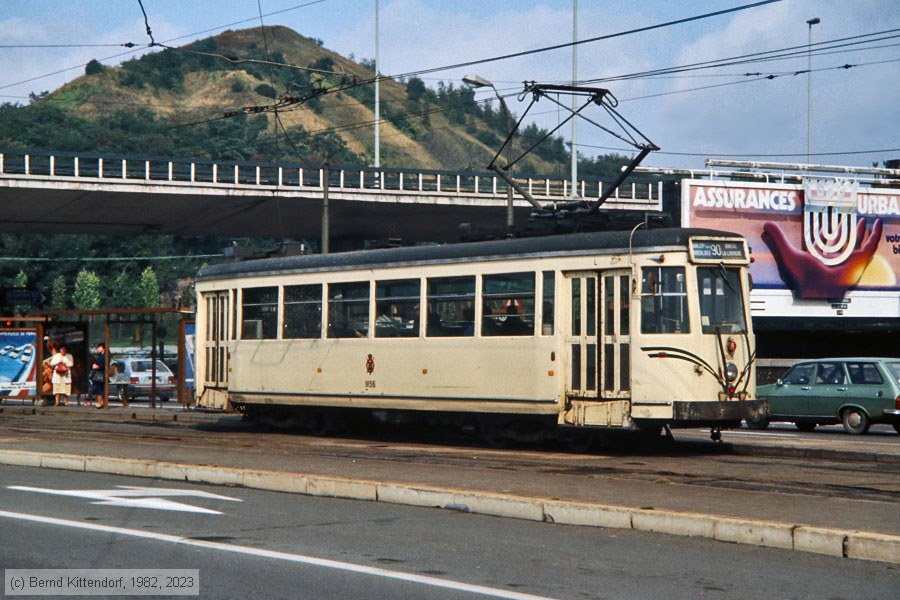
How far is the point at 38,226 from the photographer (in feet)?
209

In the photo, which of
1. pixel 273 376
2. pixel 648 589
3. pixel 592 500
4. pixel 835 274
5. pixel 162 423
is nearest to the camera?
pixel 648 589

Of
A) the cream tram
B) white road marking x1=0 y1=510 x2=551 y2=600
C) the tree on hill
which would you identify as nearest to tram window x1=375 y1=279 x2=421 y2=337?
the cream tram

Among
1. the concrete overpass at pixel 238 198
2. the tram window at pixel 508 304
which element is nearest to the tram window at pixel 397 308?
the tram window at pixel 508 304

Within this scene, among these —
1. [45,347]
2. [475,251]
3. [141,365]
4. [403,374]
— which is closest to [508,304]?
[475,251]

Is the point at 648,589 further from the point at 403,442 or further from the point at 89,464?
the point at 403,442

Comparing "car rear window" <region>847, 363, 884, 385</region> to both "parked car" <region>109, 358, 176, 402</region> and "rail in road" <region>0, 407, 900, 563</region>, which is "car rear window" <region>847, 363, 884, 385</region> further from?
"parked car" <region>109, 358, 176, 402</region>

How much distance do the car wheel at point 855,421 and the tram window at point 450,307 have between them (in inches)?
327

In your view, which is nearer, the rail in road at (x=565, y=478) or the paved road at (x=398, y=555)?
the paved road at (x=398, y=555)

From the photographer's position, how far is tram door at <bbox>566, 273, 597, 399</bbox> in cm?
1734

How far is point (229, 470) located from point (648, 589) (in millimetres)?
6877

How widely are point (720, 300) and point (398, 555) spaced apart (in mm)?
9324

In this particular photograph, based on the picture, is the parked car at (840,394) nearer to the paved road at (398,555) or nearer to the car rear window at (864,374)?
the car rear window at (864,374)

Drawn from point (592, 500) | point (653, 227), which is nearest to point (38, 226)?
point (653, 227)

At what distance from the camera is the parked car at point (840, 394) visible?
74.9 ft
